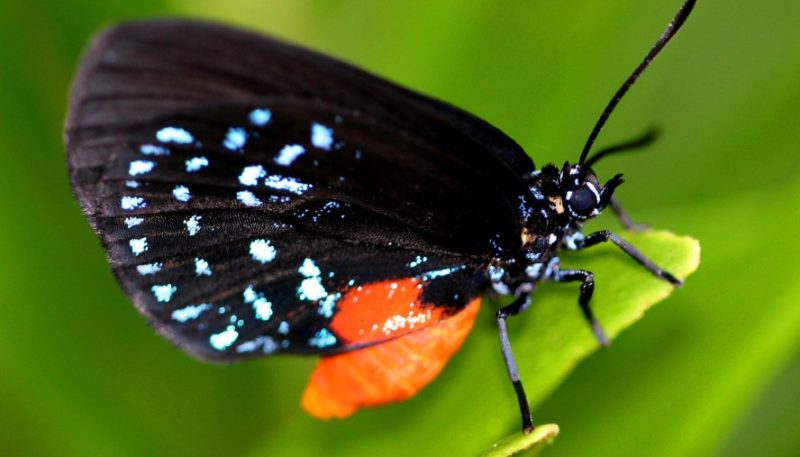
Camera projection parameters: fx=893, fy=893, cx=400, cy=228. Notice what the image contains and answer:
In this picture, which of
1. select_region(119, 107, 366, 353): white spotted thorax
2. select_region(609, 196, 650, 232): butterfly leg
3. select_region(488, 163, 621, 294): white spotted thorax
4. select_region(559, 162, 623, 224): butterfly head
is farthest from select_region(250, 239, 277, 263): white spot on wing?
select_region(609, 196, 650, 232): butterfly leg

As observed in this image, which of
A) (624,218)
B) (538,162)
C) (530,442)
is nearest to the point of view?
(530,442)

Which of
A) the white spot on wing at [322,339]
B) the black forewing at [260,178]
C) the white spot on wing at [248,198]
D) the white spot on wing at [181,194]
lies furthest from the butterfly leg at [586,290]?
the white spot on wing at [181,194]

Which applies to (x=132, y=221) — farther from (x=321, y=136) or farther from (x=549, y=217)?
(x=549, y=217)

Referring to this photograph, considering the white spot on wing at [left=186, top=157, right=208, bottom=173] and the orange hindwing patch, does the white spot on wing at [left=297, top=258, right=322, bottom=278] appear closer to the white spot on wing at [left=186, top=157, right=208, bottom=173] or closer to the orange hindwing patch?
the orange hindwing patch

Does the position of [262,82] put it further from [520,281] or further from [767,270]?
[767,270]

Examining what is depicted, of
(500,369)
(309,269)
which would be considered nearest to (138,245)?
(309,269)
